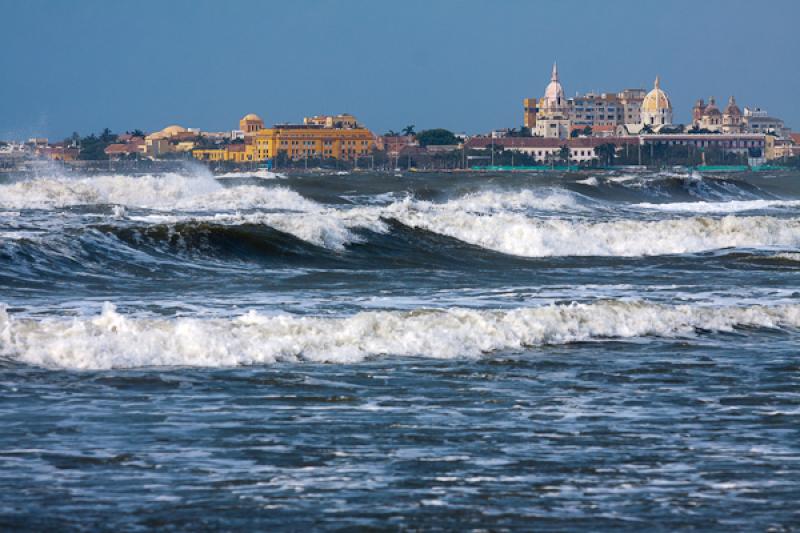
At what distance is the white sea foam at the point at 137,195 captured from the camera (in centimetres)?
4691

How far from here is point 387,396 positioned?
10719 mm

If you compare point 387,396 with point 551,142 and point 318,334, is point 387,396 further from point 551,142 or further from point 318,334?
point 551,142

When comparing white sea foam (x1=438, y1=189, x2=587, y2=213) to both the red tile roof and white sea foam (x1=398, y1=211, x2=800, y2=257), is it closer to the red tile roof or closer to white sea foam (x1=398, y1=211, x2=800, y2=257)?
white sea foam (x1=398, y1=211, x2=800, y2=257)

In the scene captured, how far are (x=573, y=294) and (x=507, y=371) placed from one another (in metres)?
6.48

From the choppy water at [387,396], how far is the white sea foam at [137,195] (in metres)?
→ 23.7

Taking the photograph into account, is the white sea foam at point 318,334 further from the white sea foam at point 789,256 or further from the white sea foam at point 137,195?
the white sea foam at point 137,195

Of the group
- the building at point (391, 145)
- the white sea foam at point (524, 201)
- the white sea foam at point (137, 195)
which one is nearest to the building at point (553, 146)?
the building at point (391, 145)

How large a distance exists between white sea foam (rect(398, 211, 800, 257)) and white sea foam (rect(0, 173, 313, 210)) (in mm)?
15630

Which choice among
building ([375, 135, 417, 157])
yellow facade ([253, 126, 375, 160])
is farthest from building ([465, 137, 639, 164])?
yellow facade ([253, 126, 375, 160])

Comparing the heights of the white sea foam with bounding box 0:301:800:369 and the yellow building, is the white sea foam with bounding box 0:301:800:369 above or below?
below

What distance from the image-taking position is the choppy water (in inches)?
303

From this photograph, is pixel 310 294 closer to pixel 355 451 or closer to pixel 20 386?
pixel 20 386

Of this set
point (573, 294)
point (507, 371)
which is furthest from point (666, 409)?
point (573, 294)

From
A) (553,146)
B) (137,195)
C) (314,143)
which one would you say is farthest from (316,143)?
(137,195)
